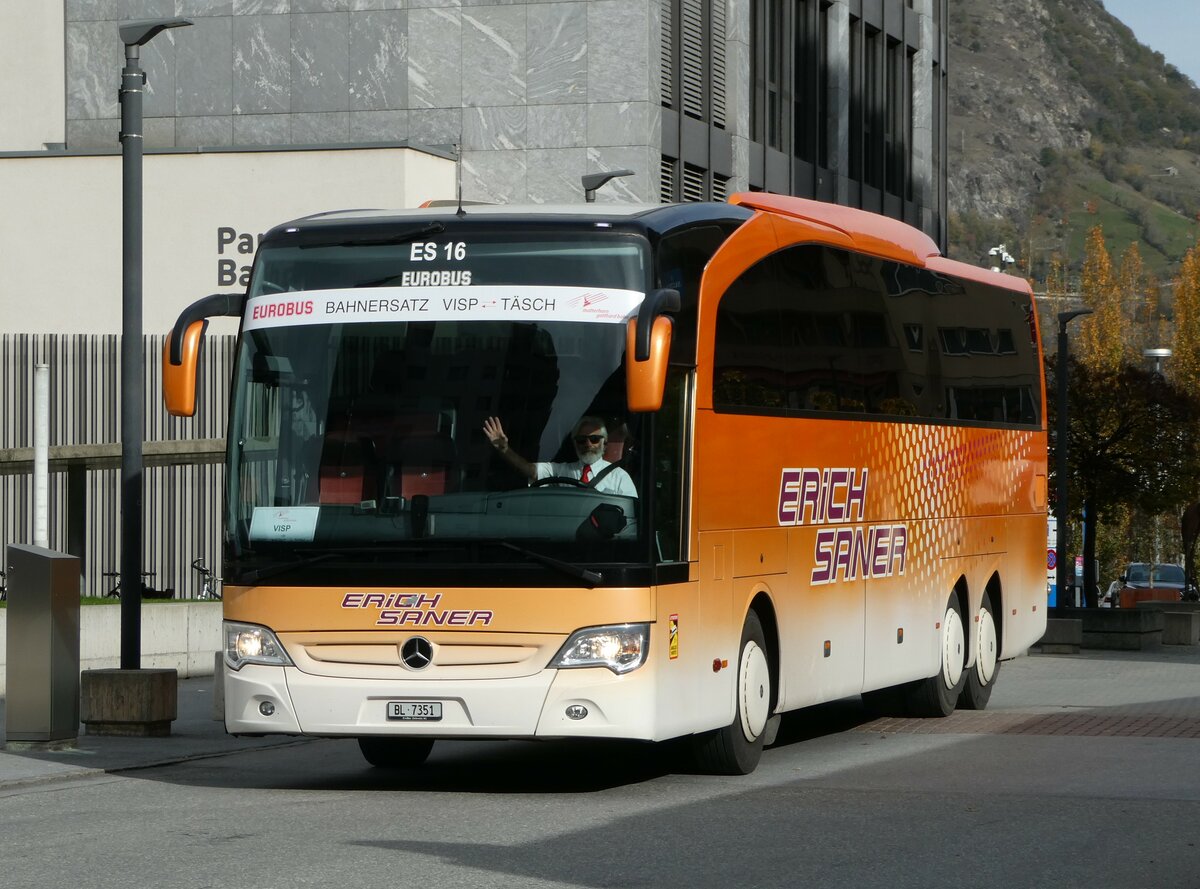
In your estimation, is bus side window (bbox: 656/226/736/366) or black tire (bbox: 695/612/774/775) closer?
bus side window (bbox: 656/226/736/366)

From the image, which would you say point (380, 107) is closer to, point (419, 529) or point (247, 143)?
point (247, 143)

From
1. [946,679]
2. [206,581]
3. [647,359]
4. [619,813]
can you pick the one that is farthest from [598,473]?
[206,581]

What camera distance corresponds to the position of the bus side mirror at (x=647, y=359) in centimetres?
1122

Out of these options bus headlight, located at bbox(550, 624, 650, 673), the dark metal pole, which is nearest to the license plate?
bus headlight, located at bbox(550, 624, 650, 673)

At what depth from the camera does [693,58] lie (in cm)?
3488

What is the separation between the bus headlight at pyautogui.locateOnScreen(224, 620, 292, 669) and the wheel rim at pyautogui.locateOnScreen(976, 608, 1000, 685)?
27.2 feet

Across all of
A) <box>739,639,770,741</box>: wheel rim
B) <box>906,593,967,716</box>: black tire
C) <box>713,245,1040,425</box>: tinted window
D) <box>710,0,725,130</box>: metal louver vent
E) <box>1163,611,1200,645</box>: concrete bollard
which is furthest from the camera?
<box>1163,611,1200,645</box>: concrete bollard

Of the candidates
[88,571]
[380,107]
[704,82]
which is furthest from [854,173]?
[88,571]

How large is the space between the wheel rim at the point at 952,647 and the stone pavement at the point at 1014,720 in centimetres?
35

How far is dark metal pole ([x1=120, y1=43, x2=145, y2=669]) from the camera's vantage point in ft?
51.5

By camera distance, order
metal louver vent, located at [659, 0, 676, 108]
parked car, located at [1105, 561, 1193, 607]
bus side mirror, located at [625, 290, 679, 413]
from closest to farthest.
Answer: bus side mirror, located at [625, 290, 679, 413] < metal louver vent, located at [659, 0, 676, 108] < parked car, located at [1105, 561, 1193, 607]

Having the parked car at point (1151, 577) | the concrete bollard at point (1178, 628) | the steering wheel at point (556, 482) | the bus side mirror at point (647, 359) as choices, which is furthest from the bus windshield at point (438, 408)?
the parked car at point (1151, 577)

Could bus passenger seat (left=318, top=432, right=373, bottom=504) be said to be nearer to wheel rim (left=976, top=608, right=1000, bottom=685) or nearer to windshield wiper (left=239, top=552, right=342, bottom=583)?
windshield wiper (left=239, top=552, right=342, bottom=583)

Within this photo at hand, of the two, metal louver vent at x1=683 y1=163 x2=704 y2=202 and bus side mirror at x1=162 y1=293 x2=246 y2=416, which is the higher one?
metal louver vent at x1=683 y1=163 x2=704 y2=202
